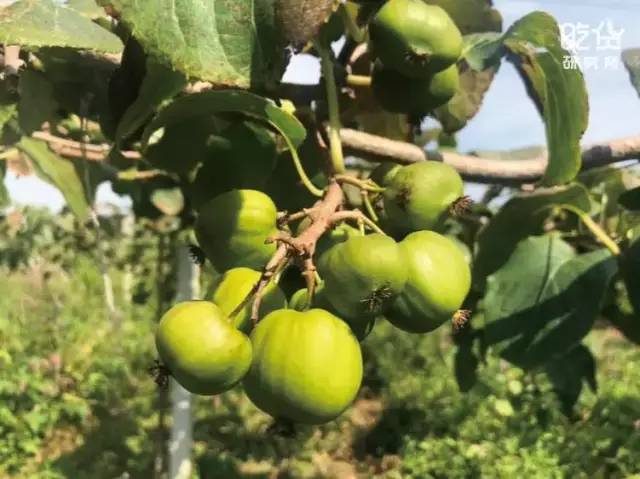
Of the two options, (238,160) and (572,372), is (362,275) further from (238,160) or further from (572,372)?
(572,372)

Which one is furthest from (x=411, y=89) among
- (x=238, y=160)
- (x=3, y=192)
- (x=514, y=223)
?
(x=3, y=192)

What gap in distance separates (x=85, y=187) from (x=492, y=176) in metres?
0.67

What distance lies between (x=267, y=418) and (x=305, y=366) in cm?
385

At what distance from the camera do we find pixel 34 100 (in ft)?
3.24

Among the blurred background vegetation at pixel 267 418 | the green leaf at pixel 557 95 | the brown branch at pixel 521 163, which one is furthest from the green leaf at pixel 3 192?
the blurred background vegetation at pixel 267 418

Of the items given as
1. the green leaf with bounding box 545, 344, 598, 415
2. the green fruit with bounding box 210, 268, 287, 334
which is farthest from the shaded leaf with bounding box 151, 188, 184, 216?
the green fruit with bounding box 210, 268, 287, 334

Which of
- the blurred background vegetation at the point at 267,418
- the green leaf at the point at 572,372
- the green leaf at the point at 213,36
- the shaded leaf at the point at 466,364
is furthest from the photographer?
the blurred background vegetation at the point at 267,418

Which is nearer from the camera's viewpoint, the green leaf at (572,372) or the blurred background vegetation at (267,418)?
the green leaf at (572,372)

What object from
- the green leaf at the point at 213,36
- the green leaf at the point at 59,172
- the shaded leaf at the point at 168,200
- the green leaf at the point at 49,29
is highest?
the green leaf at the point at 213,36

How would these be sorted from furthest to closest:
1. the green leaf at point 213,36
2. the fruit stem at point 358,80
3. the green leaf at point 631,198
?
the green leaf at point 631,198 → the fruit stem at point 358,80 → the green leaf at point 213,36

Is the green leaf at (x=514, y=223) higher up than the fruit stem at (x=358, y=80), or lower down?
lower down

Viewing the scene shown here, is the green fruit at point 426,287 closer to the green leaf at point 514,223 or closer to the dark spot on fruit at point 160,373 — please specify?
the dark spot on fruit at point 160,373

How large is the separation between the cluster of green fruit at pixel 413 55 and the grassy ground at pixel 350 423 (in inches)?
88.3

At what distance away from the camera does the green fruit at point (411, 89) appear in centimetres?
85
